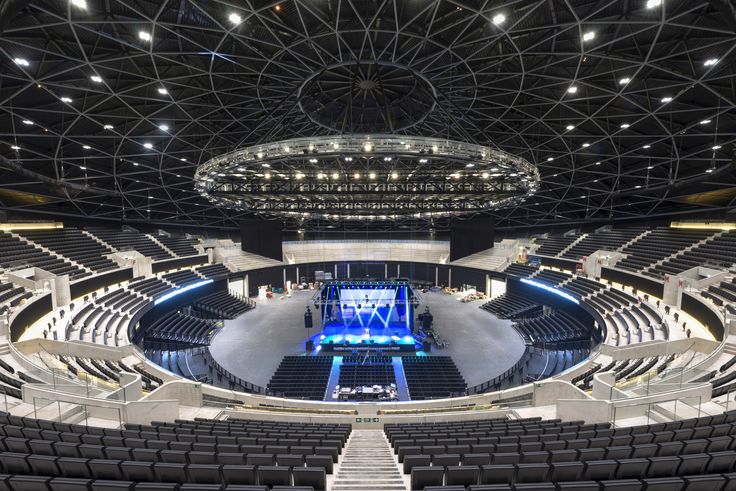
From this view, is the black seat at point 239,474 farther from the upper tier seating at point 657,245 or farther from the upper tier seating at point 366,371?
the upper tier seating at point 657,245

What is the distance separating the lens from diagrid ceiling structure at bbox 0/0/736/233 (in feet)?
46.0

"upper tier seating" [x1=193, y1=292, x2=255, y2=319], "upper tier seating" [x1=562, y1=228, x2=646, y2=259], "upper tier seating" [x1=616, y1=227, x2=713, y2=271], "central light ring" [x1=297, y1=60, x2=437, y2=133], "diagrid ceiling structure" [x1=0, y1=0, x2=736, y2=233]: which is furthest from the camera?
"upper tier seating" [x1=562, y1=228, x2=646, y2=259]

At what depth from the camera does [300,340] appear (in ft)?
93.2

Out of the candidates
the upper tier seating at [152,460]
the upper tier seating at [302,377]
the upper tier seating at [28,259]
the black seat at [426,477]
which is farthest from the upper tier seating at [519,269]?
the upper tier seating at [28,259]

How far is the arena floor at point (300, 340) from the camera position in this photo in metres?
22.9

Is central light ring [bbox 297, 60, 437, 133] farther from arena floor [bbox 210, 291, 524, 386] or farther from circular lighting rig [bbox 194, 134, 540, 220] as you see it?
arena floor [bbox 210, 291, 524, 386]

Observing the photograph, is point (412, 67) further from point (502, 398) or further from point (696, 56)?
point (502, 398)

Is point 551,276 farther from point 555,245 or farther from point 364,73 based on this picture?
point 364,73

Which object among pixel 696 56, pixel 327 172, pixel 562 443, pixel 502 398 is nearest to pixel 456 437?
pixel 562 443

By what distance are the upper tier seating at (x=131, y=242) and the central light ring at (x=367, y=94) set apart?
27677 mm

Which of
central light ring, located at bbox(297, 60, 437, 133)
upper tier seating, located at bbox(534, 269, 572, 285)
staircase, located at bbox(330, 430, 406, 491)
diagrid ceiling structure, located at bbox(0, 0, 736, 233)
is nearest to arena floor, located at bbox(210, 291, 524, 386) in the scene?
upper tier seating, located at bbox(534, 269, 572, 285)

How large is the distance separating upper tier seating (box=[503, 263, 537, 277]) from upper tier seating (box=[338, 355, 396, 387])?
81.7 ft

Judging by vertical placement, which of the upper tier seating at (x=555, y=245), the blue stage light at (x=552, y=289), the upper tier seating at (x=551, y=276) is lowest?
the blue stage light at (x=552, y=289)

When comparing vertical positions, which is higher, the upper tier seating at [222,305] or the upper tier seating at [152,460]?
the upper tier seating at [152,460]
